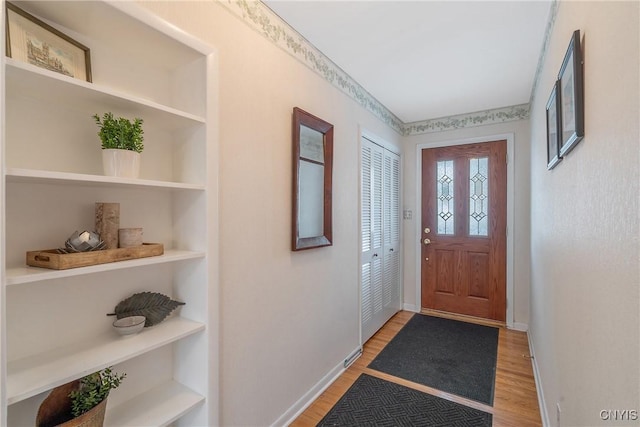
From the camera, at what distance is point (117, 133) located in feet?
3.42

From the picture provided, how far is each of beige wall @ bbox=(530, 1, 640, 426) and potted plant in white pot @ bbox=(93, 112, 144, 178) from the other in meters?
1.39

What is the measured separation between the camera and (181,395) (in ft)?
4.20

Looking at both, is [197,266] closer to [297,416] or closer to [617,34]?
[297,416]

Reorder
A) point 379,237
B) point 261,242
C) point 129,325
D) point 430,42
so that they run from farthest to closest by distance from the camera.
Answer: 1. point 379,237
2. point 430,42
3. point 261,242
4. point 129,325

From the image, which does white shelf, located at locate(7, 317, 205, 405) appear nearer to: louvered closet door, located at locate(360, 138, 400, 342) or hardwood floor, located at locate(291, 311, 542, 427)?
hardwood floor, located at locate(291, 311, 542, 427)

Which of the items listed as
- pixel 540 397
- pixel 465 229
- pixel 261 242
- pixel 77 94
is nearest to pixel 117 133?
pixel 77 94

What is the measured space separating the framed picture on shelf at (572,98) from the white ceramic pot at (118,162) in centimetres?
156

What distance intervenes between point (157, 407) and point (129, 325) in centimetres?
35

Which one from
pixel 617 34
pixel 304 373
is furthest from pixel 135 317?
pixel 617 34

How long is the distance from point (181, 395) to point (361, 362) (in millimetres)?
1720

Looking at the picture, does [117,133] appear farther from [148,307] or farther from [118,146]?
[148,307]

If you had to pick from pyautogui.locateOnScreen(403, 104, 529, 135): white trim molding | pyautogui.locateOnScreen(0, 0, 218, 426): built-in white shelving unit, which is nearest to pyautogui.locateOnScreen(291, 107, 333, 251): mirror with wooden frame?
pyautogui.locateOnScreen(0, 0, 218, 426): built-in white shelving unit

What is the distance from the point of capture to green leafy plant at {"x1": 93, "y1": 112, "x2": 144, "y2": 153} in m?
1.03

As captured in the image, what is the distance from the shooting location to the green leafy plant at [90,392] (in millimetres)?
974
